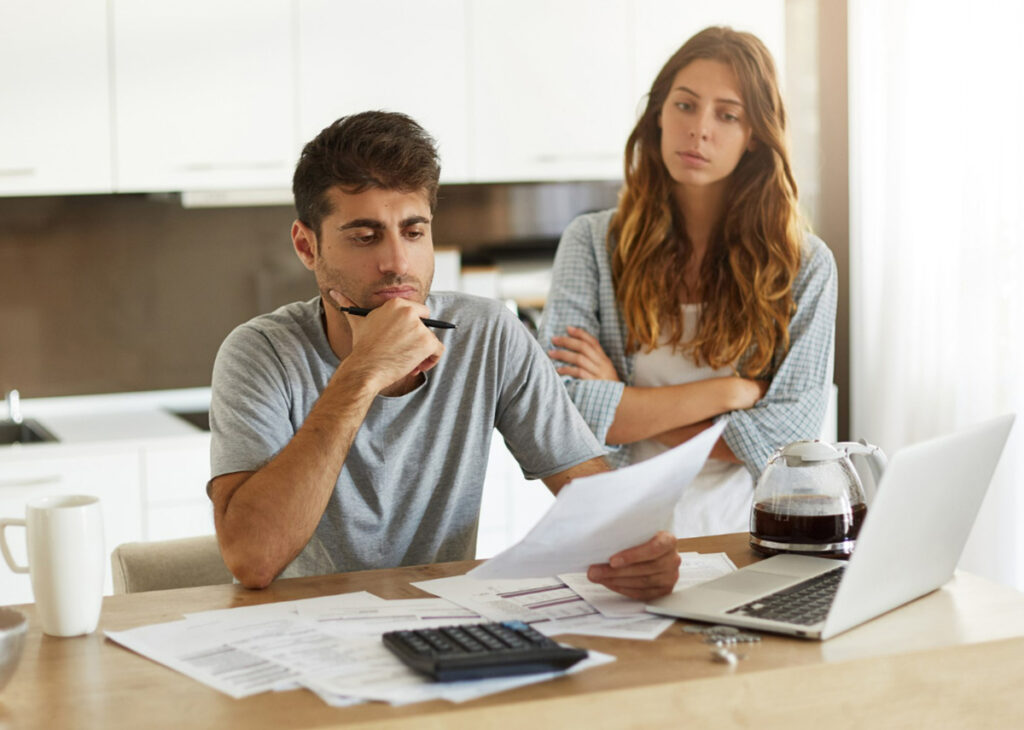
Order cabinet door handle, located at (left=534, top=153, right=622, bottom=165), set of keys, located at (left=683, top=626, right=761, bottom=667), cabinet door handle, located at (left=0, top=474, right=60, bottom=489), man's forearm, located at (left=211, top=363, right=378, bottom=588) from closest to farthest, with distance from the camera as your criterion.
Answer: set of keys, located at (left=683, top=626, right=761, bottom=667), man's forearm, located at (left=211, top=363, right=378, bottom=588), cabinet door handle, located at (left=0, top=474, right=60, bottom=489), cabinet door handle, located at (left=534, top=153, right=622, bottom=165)

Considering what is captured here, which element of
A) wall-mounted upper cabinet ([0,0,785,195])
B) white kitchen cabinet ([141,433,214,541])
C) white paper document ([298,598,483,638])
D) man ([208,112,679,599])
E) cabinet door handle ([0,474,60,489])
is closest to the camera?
white paper document ([298,598,483,638])

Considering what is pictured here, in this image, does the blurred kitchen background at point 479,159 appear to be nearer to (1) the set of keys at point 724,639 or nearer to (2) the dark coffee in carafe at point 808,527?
(2) the dark coffee in carafe at point 808,527

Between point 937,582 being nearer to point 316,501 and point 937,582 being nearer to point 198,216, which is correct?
point 316,501

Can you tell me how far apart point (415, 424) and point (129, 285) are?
6.51 ft

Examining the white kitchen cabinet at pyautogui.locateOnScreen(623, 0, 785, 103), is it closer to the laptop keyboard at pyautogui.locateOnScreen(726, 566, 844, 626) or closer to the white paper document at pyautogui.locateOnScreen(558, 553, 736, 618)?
the white paper document at pyautogui.locateOnScreen(558, 553, 736, 618)

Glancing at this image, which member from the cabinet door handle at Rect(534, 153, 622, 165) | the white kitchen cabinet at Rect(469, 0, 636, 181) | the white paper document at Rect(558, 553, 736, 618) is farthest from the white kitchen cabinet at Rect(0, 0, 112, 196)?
the white paper document at Rect(558, 553, 736, 618)

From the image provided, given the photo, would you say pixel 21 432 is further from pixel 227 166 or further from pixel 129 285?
pixel 227 166

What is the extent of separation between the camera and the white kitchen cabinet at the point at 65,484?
9.06 ft

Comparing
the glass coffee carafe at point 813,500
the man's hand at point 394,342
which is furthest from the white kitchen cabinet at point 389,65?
the glass coffee carafe at point 813,500

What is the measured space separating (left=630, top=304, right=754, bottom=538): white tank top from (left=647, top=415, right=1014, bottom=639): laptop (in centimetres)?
72

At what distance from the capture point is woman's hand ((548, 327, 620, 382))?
2123mm

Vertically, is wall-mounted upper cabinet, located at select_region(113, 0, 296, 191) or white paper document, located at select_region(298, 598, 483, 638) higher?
wall-mounted upper cabinet, located at select_region(113, 0, 296, 191)

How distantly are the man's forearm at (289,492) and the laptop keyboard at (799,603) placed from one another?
552 millimetres

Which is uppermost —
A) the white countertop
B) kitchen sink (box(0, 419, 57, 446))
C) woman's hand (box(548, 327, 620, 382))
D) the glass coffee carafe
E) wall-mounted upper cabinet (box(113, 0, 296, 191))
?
wall-mounted upper cabinet (box(113, 0, 296, 191))
